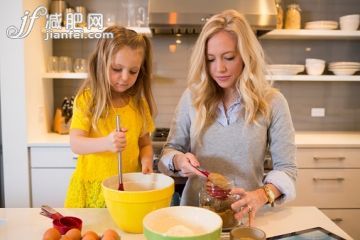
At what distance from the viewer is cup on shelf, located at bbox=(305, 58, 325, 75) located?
2643 mm

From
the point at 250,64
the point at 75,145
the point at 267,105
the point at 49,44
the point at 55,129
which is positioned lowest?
the point at 55,129

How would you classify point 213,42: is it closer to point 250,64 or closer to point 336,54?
point 250,64

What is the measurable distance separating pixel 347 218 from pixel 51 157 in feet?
6.83

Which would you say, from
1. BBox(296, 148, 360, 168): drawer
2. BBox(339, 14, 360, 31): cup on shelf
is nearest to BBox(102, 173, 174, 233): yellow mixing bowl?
BBox(296, 148, 360, 168): drawer

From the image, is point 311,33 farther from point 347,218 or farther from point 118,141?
point 118,141

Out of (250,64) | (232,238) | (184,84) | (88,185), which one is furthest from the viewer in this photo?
(184,84)

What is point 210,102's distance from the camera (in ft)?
4.17

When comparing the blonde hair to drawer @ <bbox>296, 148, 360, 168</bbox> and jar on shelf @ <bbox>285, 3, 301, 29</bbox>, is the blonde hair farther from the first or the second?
jar on shelf @ <bbox>285, 3, 301, 29</bbox>

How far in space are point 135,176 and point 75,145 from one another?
290 millimetres

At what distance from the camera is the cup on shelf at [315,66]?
2.64 meters

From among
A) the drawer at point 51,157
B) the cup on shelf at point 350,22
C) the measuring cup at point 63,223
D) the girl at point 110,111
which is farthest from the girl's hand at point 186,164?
the cup on shelf at point 350,22

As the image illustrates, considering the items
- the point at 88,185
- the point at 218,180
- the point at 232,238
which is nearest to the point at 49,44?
the point at 88,185

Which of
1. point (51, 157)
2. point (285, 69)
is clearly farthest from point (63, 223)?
point (285, 69)

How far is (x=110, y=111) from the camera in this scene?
133 cm
